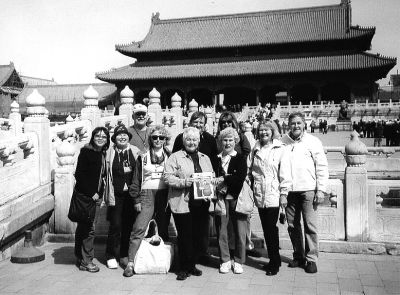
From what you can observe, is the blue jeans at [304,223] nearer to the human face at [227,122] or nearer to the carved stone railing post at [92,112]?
the human face at [227,122]

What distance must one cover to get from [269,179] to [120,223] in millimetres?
1746

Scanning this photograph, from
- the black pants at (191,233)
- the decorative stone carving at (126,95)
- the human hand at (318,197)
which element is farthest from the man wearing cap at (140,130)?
the decorative stone carving at (126,95)

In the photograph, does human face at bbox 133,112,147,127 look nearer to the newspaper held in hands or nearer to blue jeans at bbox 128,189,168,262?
blue jeans at bbox 128,189,168,262

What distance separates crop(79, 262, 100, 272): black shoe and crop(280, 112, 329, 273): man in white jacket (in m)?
2.12

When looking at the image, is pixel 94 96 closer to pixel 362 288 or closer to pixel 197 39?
pixel 362 288

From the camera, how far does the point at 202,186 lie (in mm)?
5004

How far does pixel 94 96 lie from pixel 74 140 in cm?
148

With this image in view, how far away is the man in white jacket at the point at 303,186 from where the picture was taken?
5183mm

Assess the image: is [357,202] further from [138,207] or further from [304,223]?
[138,207]

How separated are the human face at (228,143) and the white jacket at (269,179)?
11.5 inches

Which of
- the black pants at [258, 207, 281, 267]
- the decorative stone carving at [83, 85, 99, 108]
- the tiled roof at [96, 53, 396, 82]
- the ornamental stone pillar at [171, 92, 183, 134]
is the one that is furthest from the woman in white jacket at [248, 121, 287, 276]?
the tiled roof at [96, 53, 396, 82]

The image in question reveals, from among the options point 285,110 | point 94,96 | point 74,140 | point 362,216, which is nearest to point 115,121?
point 94,96

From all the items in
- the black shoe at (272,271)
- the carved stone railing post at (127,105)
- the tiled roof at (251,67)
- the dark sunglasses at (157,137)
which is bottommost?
the black shoe at (272,271)

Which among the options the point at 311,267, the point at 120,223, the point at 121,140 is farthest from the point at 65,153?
the point at 311,267
